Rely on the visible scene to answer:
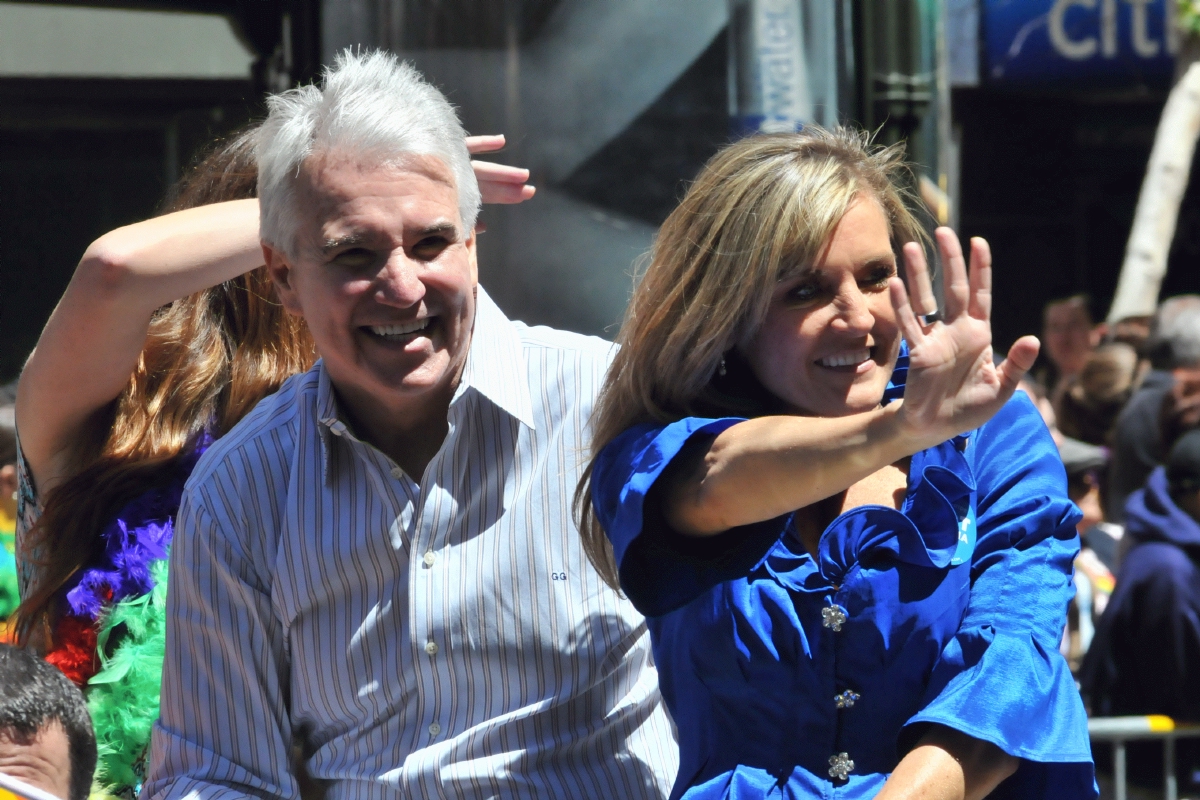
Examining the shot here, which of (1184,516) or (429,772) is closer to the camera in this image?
(429,772)

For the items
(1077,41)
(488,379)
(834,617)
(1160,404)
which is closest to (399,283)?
(488,379)

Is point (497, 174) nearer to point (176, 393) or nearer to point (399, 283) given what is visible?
point (399, 283)

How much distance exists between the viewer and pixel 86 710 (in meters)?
2.37

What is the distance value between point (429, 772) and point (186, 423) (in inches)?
34.8

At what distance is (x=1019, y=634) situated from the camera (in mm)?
1854

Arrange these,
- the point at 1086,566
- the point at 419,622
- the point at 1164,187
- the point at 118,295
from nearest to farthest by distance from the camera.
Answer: the point at 419,622 → the point at 118,295 → the point at 1086,566 → the point at 1164,187

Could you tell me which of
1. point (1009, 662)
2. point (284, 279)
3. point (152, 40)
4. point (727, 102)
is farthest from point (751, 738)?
point (152, 40)

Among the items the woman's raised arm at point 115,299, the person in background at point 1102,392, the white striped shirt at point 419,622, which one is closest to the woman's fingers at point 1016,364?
the white striped shirt at point 419,622

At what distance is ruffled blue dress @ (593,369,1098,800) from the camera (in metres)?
1.87

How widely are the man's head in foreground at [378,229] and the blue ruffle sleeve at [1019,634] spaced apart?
0.85m

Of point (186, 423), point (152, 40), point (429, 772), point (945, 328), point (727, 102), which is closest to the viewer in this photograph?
point (945, 328)

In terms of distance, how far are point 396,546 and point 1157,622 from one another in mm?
3102

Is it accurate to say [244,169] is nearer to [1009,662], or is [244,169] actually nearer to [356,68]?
[356,68]

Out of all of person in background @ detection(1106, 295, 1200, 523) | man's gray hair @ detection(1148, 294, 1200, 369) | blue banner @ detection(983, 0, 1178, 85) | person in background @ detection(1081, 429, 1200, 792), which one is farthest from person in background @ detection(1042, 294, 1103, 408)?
person in background @ detection(1081, 429, 1200, 792)
